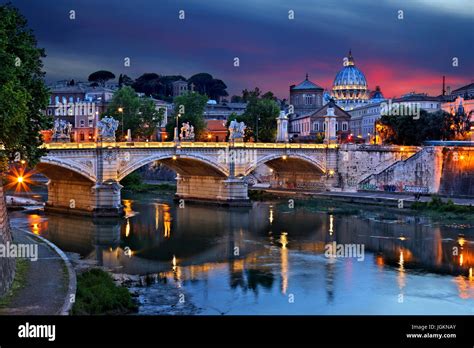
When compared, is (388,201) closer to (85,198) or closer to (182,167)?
(182,167)

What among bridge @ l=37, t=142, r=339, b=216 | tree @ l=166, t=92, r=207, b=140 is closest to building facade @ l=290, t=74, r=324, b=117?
tree @ l=166, t=92, r=207, b=140

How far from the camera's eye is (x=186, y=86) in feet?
426

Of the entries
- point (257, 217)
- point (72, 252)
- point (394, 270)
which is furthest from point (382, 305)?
point (257, 217)

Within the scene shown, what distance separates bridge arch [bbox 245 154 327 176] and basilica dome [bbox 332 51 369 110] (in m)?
76.0

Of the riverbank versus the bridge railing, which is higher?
the bridge railing

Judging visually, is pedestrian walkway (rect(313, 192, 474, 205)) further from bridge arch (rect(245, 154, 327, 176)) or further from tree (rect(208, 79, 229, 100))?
tree (rect(208, 79, 229, 100))

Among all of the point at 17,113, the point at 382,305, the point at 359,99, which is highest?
the point at 359,99

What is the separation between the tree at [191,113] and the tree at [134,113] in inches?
183

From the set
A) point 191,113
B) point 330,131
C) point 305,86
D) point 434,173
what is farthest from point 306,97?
point 434,173

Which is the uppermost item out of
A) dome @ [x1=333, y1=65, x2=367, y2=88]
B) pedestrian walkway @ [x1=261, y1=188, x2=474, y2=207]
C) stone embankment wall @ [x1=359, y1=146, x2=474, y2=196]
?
dome @ [x1=333, y1=65, x2=367, y2=88]

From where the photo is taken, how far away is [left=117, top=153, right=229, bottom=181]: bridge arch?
45.7 m
